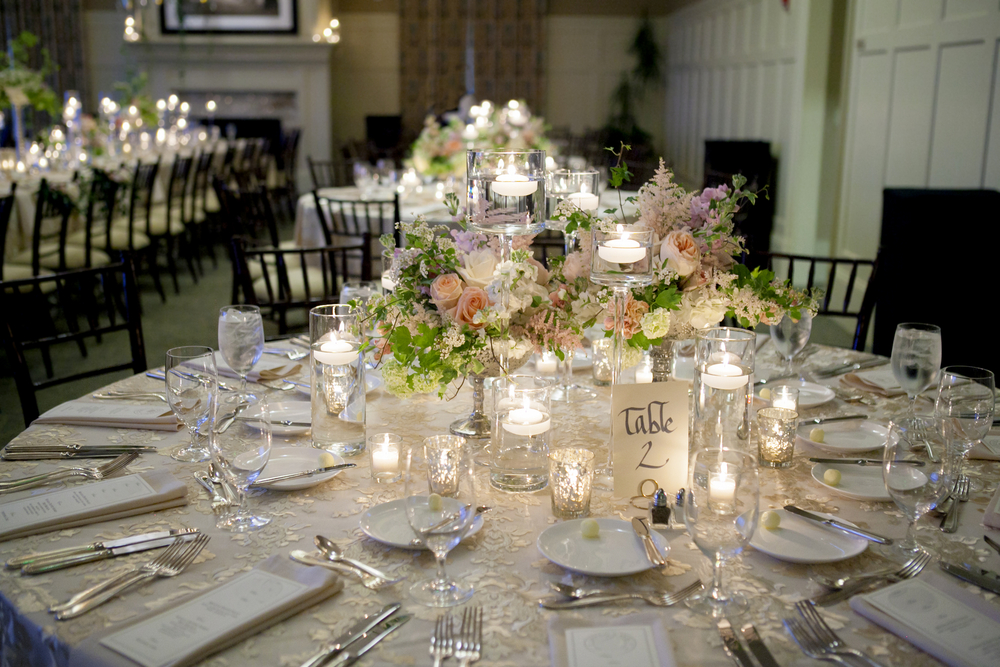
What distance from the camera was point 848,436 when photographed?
1.58m

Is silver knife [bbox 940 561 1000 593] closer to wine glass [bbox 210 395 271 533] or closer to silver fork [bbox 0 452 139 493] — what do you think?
wine glass [bbox 210 395 271 533]

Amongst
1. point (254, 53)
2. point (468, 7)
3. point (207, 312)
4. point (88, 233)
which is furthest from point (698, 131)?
point (88, 233)

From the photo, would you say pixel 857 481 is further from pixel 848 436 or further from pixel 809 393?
pixel 809 393

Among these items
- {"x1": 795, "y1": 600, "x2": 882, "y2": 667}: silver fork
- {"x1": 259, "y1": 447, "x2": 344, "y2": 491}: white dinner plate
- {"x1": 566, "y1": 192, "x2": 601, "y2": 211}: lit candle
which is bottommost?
{"x1": 795, "y1": 600, "x2": 882, "y2": 667}: silver fork

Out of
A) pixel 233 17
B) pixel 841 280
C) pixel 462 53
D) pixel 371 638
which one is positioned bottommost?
pixel 841 280

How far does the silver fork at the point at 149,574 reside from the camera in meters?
1.01

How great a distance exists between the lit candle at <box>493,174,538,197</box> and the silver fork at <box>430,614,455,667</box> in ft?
2.30

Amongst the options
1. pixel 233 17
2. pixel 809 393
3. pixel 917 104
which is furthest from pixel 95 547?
pixel 233 17

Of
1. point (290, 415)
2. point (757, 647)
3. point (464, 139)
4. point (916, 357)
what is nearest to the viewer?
point (757, 647)

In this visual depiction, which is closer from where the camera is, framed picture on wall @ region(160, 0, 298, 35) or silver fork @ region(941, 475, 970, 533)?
silver fork @ region(941, 475, 970, 533)

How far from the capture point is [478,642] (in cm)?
95

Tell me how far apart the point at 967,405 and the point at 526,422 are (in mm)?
734

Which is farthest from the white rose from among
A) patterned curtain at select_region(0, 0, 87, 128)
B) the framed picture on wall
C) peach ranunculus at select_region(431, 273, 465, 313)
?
patterned curtain at select_region(0, 0, 87, 128)

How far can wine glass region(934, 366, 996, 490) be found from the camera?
1.31 metres
